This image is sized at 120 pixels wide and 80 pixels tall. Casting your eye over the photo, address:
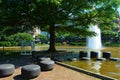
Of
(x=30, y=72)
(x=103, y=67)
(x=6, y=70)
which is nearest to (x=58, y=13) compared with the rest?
(x=103, y=67)

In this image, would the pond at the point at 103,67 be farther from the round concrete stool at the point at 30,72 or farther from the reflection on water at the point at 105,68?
the round concrete stool at the point at 30,72

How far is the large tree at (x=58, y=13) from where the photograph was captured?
2167cm

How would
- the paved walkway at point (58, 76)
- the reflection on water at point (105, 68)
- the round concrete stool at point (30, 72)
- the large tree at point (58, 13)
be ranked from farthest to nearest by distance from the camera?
the large tree at point (58, 13) → the reflection on water at point (105, 68) → the paved walkway at point (58, 76) → the round concrete stool at point (30, 72)

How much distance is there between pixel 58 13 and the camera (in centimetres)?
2297

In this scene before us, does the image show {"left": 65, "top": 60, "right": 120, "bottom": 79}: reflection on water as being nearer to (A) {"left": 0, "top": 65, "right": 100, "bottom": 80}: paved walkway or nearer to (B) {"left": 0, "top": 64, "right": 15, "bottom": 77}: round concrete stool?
(A) {"left": 0, "top": 65, "right": 100, "bottom": 80}: paved walkway

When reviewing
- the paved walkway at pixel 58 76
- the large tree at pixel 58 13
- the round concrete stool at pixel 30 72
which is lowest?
the paved walkway at pixel 58 76

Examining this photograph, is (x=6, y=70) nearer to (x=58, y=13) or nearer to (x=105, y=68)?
(x=105, y=68)

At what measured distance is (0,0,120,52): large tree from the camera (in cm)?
2167

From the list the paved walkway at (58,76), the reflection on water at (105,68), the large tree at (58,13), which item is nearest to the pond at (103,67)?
the reflection on water at (105,68)

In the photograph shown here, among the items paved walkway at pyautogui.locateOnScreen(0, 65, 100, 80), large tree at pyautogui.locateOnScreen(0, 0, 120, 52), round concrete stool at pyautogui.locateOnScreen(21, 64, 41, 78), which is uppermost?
large tree at pyautogui.locateOnScreen(0, 0, 120, 52)

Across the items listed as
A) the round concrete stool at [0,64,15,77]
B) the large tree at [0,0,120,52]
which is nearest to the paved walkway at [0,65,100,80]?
the round concrete stool at [0,64,15,77]

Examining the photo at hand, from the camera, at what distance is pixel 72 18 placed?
82.6 ft

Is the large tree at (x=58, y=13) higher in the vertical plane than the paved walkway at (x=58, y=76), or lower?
higher

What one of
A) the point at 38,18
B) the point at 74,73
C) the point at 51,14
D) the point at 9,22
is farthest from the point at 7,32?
the point at 74,73
